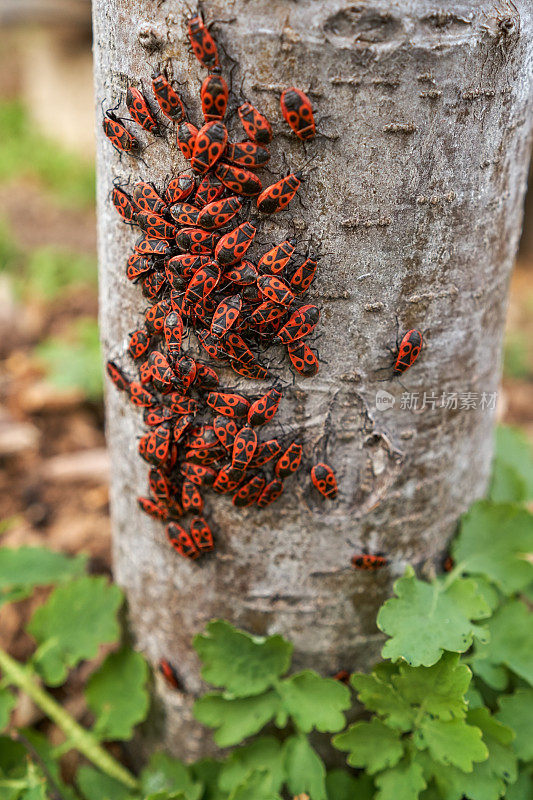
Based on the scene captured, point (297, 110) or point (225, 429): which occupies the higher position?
point (297, 110)

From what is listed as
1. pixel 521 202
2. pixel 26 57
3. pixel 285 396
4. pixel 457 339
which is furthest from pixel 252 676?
pixel 26 57

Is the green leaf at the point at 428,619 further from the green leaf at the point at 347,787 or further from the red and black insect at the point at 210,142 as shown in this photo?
the red and black insect at the point at 210,142

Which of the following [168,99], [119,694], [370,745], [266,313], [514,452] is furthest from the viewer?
[514,452]

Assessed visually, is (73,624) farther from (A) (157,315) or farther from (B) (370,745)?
(A) (157,315)

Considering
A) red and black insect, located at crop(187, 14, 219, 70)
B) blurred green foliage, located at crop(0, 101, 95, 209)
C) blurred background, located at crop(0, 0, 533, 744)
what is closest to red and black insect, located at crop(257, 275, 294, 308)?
red and black insect, located at crop(187, 14, 219, 70)

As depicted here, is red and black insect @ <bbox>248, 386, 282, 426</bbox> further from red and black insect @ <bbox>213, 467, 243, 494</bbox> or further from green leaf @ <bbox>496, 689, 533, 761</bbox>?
green leaf @ <bbox>496, 689, 533, 761</bbox>

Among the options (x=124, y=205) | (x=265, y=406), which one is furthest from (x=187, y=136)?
(x=265, y=406)

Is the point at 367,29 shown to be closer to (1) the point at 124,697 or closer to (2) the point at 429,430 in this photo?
(2) the point at 429,430
